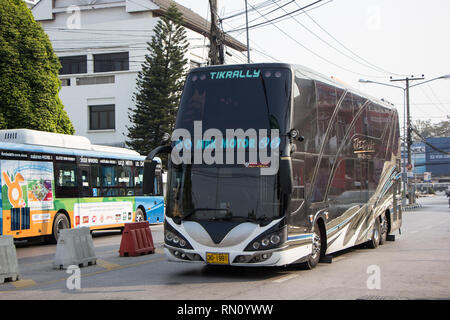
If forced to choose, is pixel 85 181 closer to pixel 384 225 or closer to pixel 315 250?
pixel 384 225

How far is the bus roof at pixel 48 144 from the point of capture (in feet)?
62.8

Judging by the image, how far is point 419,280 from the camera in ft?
37.0

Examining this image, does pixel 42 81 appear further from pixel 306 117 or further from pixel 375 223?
pixel 306 117

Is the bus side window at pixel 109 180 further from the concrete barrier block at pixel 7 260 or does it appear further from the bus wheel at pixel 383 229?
the concrete barrier block at pixel 7 260

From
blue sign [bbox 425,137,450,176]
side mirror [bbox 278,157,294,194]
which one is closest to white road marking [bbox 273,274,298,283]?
side mirror [bbox 278,157,294,194]

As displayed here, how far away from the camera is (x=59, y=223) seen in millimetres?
20375

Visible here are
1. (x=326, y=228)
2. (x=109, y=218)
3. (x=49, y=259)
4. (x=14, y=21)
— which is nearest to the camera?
(x=326, y=228)

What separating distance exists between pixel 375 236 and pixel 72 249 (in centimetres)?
863

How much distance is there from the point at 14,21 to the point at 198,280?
2436 cm

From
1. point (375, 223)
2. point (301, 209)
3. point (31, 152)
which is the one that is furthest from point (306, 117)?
point (31, 152)

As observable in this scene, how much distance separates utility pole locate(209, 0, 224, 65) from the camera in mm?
20453

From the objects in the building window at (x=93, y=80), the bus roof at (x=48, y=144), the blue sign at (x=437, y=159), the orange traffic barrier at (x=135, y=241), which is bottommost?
the orange traffic barrier at (x=135, y=241)

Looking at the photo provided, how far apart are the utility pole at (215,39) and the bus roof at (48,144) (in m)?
5.57

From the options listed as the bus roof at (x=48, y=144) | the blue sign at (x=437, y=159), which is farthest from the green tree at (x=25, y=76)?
the blue sign at (x=437, y=159)
